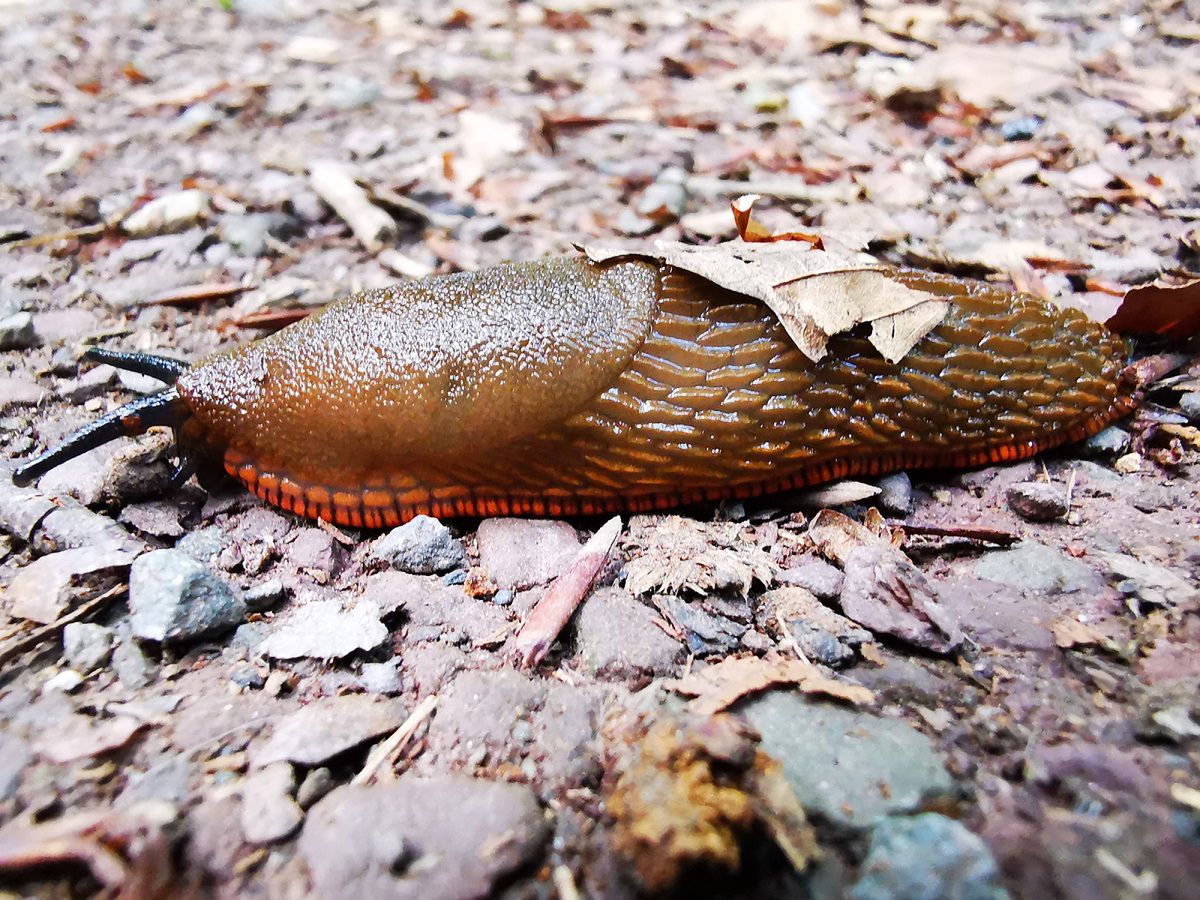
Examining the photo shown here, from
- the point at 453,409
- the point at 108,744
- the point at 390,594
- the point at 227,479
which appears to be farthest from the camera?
the point at 227,479

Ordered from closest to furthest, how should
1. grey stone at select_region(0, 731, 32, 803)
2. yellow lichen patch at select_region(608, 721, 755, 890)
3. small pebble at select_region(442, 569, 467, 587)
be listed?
yellow lichen patch at select_region(608, 721, 755, 890), grey stone at select_region(0, 731, 32, 803), small pebble at select_region(442, 569, 467, 587)

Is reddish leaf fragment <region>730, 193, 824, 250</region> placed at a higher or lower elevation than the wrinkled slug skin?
higher

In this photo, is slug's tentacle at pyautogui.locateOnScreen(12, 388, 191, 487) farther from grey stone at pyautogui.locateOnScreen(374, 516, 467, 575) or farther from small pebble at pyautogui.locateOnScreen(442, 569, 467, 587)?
small pebble at pyautogui.locateOnScreen(442, 569, 467, 587)

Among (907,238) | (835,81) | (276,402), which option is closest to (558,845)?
(276,402)

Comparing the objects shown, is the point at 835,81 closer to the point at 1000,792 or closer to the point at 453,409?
the point at 453,409

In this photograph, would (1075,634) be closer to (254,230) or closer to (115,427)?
(115,427)

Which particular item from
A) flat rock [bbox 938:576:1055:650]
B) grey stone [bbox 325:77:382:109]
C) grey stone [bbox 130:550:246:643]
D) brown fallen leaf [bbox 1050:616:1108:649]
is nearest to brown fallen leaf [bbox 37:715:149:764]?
grey stone [bbox 130:550:246:643]
